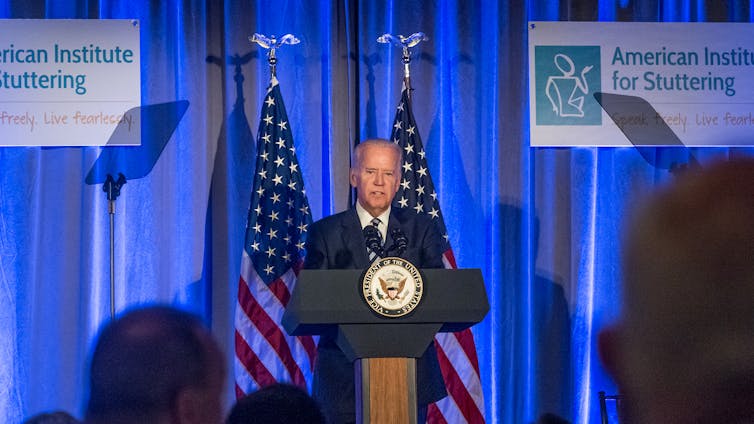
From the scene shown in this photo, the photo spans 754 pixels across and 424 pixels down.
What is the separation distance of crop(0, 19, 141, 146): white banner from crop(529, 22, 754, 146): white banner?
2.37m

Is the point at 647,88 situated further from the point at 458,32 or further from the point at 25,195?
the point at 25,195

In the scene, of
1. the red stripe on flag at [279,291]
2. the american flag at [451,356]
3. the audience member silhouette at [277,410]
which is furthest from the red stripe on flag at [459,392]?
the audience member silhouette at [277,410]

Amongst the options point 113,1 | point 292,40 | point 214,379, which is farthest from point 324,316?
point 113,1

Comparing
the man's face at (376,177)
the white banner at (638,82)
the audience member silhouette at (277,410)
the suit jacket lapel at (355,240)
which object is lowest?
the audience member silhouette at (277,410)

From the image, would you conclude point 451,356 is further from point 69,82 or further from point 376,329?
point 376,329

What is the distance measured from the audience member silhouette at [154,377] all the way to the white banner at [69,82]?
140 inches

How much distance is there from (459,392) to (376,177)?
5.67 feet

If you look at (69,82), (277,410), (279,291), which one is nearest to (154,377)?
(277,410)

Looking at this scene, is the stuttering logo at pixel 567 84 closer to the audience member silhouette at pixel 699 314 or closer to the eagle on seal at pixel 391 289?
the eagle on seal at pixel 391 289

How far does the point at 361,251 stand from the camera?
339 centimetres

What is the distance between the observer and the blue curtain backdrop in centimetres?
520

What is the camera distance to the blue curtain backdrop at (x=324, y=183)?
5.20m

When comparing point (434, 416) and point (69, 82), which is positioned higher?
point (69, 82)

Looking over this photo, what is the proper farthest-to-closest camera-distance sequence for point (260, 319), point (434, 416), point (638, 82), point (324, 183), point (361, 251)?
point (638, 82) < point (324, 183) < point (434, 416) < point (260, 319) < point (361, 251)
